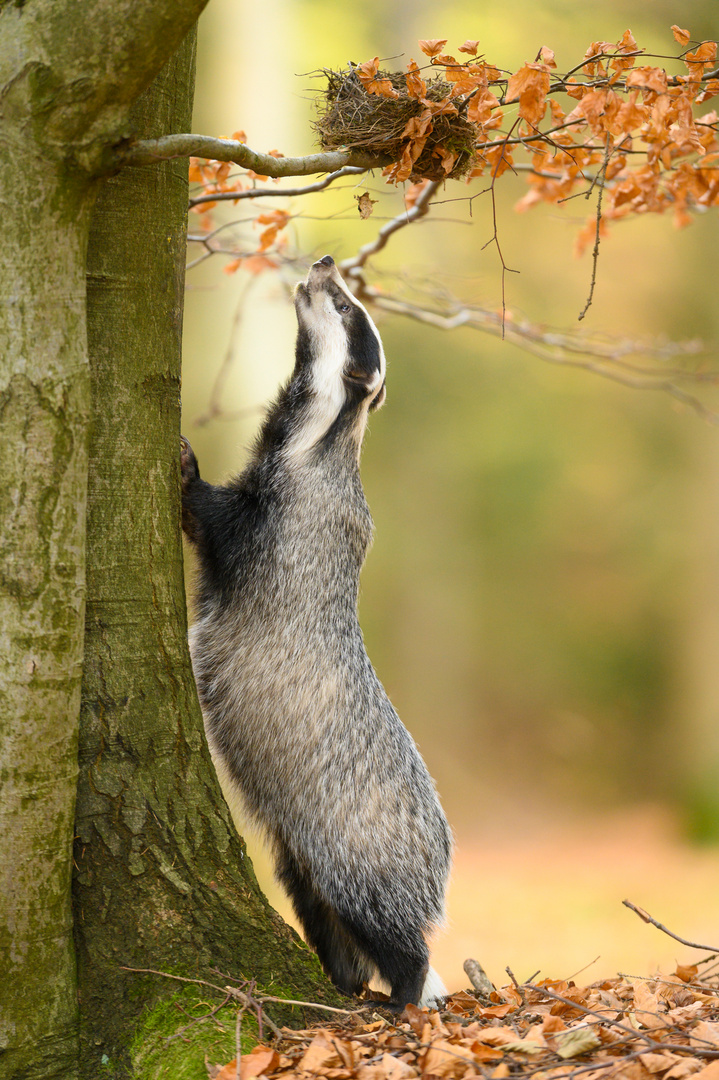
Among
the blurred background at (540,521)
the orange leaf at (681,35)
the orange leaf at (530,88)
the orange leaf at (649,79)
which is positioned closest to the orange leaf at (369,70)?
the orange leaf at (530,88)

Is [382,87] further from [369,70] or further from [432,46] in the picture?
[432,46]

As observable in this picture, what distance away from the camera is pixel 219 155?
2225mm

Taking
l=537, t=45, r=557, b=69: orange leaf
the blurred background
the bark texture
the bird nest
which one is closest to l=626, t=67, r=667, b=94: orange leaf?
l=537, t=45, r=557, b=69: orange leaf

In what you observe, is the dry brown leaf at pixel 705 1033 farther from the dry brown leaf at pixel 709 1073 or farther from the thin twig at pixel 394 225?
the thin twig at pixel 394 225

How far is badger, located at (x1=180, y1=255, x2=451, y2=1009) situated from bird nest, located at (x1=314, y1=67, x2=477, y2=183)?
918mm

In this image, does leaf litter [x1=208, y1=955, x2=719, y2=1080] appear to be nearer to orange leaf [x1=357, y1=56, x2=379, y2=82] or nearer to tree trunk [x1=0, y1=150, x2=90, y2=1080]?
tree trunk [x1=0, y1=150, x2=90, y2=1080]

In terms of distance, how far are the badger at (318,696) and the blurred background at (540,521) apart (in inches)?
261

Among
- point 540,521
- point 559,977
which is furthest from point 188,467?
point 540,521

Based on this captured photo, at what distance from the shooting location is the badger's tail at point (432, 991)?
10.3 feet

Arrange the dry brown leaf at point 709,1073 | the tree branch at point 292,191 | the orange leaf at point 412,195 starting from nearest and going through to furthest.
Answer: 1. the dry brown leaf at point 709,1073
2. the tree branch at point 292,191
3. the orange leaf at point 412,195

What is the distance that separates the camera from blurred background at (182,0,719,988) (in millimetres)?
10500

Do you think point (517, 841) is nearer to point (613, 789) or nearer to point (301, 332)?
point (613, 789)

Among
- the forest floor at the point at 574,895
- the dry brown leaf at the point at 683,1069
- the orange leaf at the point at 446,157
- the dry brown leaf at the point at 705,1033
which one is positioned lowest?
the forest floor at the point at 574,895

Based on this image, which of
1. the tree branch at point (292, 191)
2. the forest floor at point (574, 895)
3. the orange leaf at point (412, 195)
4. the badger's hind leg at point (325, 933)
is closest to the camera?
the tree branch at point (292, 191)
